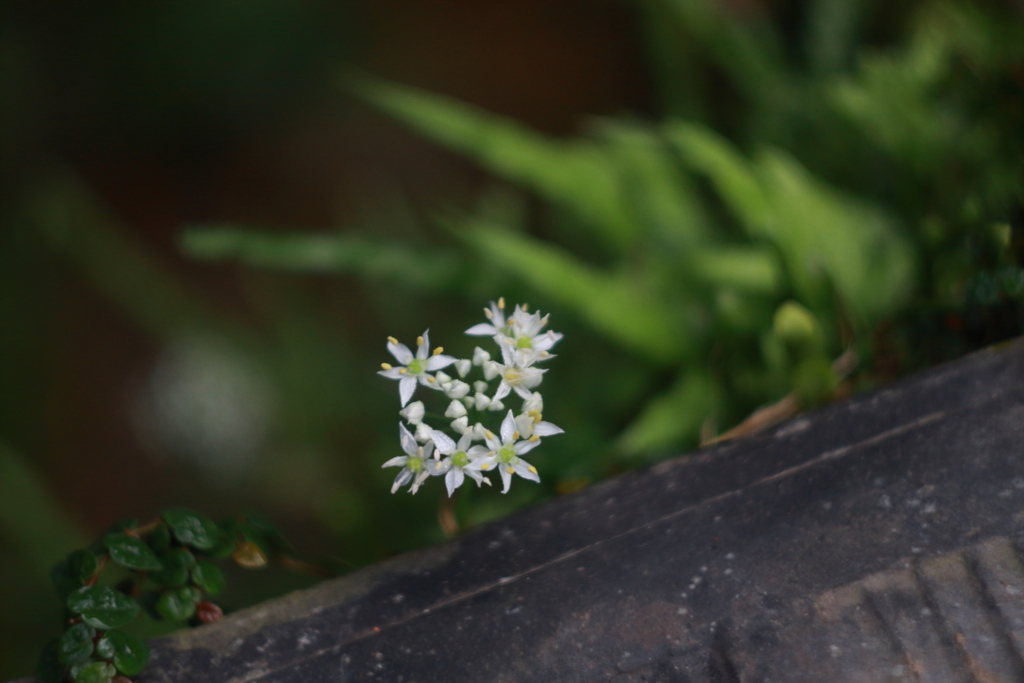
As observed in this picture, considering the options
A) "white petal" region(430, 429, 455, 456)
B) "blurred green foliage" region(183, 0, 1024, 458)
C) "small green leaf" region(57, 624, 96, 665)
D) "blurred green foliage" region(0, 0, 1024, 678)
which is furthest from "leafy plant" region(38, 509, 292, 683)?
"blurred green foliage" region(183, 0, 1024, 458)

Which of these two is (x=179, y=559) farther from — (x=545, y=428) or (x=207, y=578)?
(x=545, y=428)

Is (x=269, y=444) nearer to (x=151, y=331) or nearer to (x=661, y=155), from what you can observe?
(x=151, y=331)

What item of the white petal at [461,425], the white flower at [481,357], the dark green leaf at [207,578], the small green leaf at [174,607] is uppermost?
the white flower at [481,357]

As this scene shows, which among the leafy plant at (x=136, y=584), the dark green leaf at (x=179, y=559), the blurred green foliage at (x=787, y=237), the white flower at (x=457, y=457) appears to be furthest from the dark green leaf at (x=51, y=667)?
the blurred green foliage at (x=787, y=237)

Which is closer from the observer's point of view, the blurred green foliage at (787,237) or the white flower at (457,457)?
the white flower at (457,457)

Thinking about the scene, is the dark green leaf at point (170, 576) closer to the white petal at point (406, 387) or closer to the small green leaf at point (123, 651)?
the small green leaf at point (123, 651)

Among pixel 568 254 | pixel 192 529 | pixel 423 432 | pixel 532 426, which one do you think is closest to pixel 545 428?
pixel 532 426
